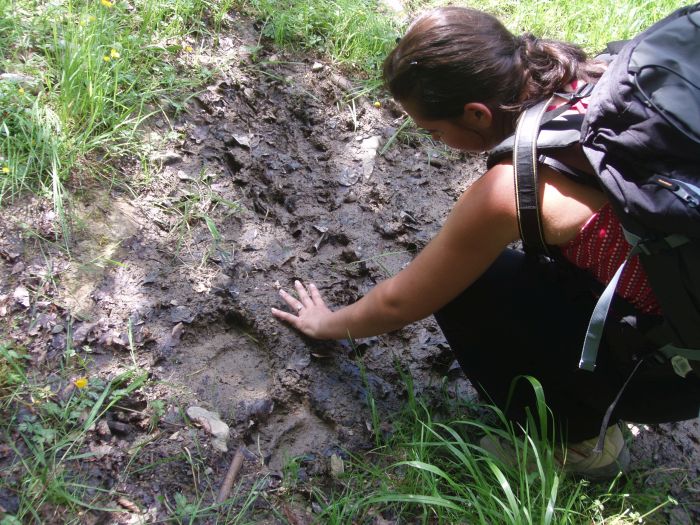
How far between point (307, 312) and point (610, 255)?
115 cm

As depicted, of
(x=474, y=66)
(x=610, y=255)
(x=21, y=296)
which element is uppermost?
(x=474, y=66)

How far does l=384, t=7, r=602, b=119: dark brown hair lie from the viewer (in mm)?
1562

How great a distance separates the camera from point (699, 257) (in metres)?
1.24

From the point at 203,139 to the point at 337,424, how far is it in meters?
1.40

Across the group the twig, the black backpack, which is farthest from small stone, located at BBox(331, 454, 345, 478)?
the black backpack

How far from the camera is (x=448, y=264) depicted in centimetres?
162

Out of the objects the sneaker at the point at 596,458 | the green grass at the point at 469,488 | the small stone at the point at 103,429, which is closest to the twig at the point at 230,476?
the green grass at the point at 469,488

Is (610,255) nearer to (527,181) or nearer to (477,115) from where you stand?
(527,181)

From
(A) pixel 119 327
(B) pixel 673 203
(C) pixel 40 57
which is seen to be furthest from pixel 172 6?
(B) pixel 673 203

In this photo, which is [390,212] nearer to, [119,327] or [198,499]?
[119,327]

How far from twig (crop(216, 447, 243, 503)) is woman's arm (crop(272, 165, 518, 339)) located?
1.67 feet

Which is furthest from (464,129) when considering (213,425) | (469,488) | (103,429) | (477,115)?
(103,429)

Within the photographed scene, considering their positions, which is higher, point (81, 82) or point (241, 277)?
point (81, 82)

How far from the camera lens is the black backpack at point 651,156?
1.19 meters
